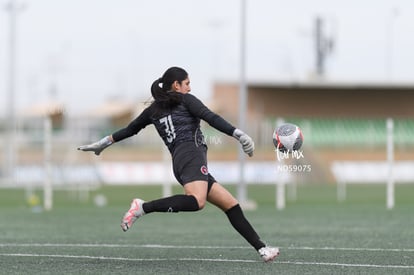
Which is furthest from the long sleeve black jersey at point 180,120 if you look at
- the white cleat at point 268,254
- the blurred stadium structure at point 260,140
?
the blurred stadium structure at point 260,140

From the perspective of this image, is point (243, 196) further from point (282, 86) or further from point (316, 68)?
point (316, 68)

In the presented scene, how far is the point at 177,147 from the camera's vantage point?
34.9ft

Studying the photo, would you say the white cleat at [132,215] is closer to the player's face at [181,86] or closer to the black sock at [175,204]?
the black sock at [175,204]

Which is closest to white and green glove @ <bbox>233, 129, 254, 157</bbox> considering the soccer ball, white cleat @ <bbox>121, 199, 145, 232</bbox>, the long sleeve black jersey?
the long sleeve black jersey

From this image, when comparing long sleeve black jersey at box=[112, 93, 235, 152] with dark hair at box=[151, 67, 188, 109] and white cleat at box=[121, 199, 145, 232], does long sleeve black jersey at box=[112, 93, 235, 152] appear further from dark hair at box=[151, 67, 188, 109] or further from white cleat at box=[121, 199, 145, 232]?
white cleat at box=[121, 199, 145, 232]

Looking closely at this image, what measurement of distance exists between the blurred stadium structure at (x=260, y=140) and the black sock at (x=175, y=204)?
15.0m

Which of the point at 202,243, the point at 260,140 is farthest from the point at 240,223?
the point at 260,140

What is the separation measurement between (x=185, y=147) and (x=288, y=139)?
1.06 m

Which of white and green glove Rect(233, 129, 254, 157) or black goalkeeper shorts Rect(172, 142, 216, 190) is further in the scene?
black goalkeeper shorts Rect(172, 142, 216, 190)

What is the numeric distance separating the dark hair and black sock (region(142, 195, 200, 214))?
946 millimetres

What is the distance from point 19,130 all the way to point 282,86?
16.2 m

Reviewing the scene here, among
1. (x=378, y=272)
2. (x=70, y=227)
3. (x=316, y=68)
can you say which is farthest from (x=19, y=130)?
(x=378, y=272)

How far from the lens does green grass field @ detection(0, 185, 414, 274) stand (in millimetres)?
10422

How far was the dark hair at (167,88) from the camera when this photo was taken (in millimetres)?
10578
